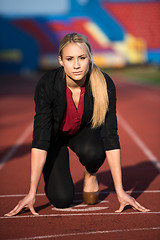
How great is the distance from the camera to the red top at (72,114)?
3747mm

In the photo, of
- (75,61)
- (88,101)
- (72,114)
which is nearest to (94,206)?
(72,114)

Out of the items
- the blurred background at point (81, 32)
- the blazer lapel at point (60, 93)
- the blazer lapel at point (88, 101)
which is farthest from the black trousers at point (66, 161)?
the blurred background at point (81, 32)

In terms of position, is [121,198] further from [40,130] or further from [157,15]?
[157,15]

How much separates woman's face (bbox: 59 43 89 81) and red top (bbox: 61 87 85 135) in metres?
0.25

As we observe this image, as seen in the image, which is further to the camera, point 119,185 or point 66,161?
point 66,161

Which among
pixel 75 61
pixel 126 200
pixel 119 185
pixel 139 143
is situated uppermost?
pixel 75 61

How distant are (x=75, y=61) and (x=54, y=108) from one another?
53 cm

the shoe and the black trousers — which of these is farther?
the shoe

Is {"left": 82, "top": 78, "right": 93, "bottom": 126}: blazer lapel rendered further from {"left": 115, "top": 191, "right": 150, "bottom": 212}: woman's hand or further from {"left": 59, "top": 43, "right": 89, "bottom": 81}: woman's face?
{"left": 115, "top": 191, "right": 150, "bottom": 212}: woman's hand

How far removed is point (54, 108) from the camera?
3.76 m

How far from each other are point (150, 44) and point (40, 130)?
A: 44.0 metres

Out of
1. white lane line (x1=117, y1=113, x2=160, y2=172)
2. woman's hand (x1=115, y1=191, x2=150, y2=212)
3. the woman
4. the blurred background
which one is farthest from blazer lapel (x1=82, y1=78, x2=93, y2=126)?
the blurred background

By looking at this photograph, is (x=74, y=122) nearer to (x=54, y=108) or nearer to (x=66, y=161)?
(x=54, y=108)

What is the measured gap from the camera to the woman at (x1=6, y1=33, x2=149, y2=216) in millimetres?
3514
